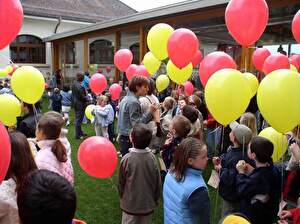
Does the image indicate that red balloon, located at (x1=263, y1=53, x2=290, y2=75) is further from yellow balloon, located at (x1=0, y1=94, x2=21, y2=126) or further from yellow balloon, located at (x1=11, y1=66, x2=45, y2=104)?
yellow balloon, located at (x1=0, y1=94, x2=21, y2=126)

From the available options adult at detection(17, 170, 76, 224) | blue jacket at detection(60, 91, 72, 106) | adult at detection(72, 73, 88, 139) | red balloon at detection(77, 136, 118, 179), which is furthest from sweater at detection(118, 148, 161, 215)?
blue jacket at detection(60, 91, 72, 106)

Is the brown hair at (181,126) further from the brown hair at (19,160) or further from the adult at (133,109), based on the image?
the brown hair at (19,160)

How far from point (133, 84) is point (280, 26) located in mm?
5386

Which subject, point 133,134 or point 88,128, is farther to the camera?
point 88,128

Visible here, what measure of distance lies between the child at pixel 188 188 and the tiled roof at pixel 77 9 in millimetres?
18515

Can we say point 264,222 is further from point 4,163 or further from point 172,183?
point 4,163

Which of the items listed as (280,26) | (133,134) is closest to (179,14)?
(280,26)

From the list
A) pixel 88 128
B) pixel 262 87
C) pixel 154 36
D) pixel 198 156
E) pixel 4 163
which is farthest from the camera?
pixel 88 128

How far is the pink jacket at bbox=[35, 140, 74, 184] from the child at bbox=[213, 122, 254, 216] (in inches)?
50.2

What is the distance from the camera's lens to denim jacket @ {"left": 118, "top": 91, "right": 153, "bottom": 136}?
4.25 meters

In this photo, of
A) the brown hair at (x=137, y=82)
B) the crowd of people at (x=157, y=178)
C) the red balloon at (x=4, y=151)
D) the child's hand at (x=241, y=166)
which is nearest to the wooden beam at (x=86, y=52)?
the crowd of people at (x=157, y=178)

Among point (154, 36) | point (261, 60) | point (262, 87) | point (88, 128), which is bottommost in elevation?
point (88, 128)

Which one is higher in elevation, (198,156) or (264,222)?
(198,156)

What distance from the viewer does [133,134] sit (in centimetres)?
307
